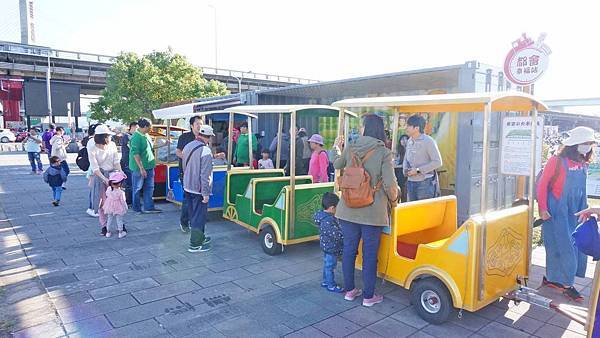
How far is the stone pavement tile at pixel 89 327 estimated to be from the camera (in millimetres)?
3236

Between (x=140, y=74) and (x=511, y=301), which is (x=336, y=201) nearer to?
(x=511, y=301)

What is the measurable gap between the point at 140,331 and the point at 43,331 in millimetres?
812

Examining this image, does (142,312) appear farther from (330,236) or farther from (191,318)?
(330,236)

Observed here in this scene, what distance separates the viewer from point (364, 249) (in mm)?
3684

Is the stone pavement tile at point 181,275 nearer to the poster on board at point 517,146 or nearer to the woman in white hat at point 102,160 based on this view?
the woman in white hat at point 102,160

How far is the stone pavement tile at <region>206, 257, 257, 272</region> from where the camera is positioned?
472cm

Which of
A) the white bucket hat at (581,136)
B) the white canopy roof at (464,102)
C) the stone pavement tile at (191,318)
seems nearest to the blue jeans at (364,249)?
the stone pavement tile at (191,318)

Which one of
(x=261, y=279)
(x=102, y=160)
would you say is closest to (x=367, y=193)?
(x=261, y=279)

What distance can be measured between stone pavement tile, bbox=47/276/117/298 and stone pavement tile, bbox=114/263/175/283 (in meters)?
Result: 0.12

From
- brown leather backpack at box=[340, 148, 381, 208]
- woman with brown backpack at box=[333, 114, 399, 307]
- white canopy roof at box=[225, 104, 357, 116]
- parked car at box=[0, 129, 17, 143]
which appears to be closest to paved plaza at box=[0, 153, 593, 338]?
woman with brown backpack at box=[333, 114, 399, 307]

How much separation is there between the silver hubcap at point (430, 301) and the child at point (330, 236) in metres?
0.85

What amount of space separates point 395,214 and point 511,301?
1.49 metres

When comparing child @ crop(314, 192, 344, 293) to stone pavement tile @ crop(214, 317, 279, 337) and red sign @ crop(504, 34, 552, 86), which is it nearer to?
stone pavement tile @ crop(214, 317, 279, 337)

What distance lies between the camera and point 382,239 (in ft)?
12.7
